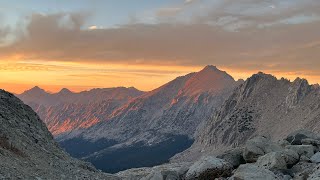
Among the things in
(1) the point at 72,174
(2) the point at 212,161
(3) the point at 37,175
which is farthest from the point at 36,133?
(2) the point at 212,161

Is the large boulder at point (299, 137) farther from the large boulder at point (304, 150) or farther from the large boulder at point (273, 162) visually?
the large boulder at point (273, 162)

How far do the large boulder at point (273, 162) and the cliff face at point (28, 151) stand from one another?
2033 cm

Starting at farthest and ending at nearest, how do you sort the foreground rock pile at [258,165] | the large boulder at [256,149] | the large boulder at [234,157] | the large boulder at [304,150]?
the large boulder at [234,157] → the large boulder at [256,149] → the large boulder at [304,150] → the foreground rock pile at [258,165]

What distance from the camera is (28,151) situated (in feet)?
148

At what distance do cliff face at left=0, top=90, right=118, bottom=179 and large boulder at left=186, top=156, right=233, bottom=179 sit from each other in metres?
15.0

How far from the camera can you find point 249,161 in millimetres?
39312

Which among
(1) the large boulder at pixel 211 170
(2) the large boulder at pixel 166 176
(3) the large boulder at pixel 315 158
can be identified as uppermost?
(3) the large boulder at pixel 315 158

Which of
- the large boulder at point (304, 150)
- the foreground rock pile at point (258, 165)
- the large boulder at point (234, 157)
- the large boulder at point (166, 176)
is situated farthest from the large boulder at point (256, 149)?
the large boulder at point (166, 176)

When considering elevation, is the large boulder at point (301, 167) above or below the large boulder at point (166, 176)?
above

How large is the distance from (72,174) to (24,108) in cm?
1652

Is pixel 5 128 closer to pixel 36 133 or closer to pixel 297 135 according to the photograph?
pixel 36 133

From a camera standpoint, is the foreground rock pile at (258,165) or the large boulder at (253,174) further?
the foreground rock pile at (258,165)

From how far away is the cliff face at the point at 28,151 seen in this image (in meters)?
38.7

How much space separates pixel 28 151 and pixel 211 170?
71.7 feet
